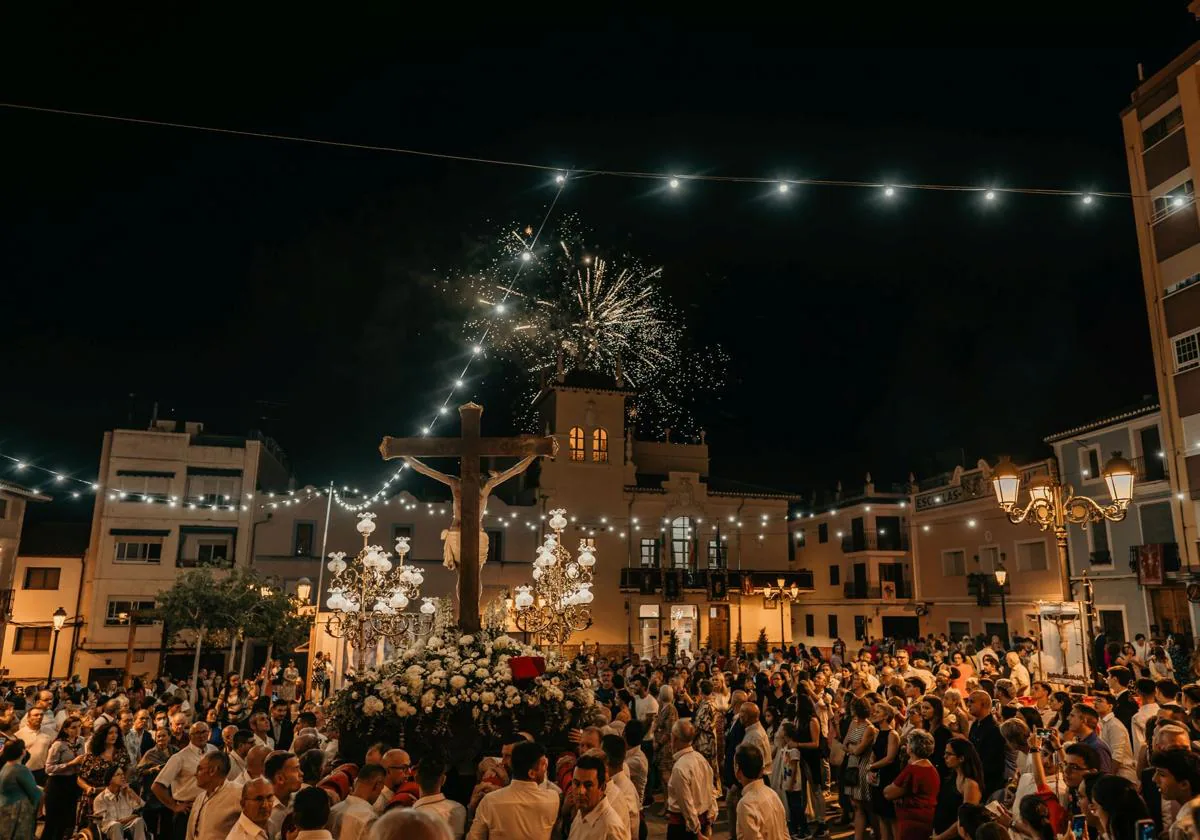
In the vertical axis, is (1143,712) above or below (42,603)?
below

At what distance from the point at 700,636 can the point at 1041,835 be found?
30.7 meters

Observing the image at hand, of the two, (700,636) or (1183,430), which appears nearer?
(1183,430)

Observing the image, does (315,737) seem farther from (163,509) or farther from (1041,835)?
(163,509)

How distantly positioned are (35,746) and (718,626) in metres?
28.9

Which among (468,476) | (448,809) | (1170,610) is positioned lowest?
(448,809)

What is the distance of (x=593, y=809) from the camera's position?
4895 millimetres

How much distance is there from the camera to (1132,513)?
24.3 meters

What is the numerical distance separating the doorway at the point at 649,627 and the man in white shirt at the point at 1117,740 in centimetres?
2652

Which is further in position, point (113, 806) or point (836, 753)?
point (836, 753)

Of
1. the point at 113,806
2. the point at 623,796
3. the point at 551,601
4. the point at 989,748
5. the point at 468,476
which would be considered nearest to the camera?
the point at 623,796

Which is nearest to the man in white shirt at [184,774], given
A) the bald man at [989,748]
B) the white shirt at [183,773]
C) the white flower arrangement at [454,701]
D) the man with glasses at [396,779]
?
the white shirt at [183,773]

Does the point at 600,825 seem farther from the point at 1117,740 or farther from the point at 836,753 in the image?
the point at 836,753

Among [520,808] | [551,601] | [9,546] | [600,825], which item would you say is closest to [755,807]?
[600,825]

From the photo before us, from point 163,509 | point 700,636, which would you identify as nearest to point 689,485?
point 700,636
